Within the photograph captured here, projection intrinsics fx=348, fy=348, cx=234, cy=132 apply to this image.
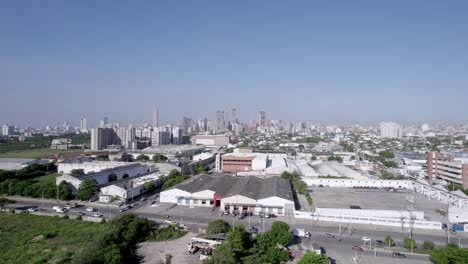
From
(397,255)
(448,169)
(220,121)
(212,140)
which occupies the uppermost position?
(220,121)

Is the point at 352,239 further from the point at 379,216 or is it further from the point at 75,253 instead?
the point at 75,253

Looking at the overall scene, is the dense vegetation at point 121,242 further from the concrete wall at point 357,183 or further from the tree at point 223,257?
the concrete wall at point 357,183

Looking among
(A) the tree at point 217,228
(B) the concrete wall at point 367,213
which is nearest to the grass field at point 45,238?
(A) the tree at point 217,228

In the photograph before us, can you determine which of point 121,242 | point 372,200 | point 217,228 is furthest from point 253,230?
point 372,200

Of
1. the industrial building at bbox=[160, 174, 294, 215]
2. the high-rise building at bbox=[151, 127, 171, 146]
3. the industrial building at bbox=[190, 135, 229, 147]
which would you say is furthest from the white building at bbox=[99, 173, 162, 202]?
the industrial building at bbox=[190, 135, 229, 147]

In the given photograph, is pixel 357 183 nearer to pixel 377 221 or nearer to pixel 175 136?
pixel 377 221

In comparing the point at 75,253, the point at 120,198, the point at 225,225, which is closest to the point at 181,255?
the point at 225,225
